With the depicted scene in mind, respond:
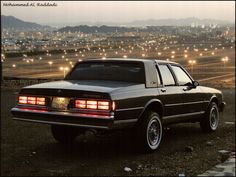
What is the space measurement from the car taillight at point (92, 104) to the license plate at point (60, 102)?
5.0 inches

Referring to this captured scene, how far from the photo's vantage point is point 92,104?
16.2ft

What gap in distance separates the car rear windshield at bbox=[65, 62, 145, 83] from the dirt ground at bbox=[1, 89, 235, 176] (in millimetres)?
1418

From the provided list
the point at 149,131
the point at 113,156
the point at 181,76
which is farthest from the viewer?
the point at 113,156

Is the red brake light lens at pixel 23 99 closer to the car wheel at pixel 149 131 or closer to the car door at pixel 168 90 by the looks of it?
the car door at pixel 168 90

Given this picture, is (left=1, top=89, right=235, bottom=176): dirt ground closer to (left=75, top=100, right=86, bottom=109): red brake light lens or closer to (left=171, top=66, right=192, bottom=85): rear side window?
(left=171, top=66, right=192, bottom=85): rear side window

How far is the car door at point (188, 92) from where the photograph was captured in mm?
5371

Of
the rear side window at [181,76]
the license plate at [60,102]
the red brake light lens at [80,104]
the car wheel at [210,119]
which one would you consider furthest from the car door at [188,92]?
the license plate at [60,102]

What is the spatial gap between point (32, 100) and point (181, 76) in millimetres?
1752

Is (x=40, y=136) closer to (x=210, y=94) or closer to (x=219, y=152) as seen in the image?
(x=219, y=152)

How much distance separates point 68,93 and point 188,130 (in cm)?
565

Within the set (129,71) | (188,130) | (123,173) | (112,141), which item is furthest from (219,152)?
(129,71)

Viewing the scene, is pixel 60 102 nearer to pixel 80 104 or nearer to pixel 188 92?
pixel 80 104

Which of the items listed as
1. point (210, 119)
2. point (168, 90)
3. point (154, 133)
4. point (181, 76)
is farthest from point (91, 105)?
point (210, 119)

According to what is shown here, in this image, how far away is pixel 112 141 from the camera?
342 inches
